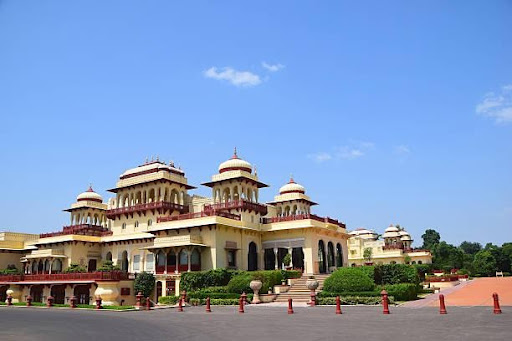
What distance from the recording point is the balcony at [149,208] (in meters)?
44.2

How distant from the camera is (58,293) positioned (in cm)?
3919

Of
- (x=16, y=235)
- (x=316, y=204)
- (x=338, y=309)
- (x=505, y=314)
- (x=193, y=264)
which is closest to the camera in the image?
(x=505, y=314)

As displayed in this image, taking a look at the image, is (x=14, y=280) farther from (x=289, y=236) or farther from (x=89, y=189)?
(x=289, y=236)

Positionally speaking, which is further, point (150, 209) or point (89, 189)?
point (89, 189)

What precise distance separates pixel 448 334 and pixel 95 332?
11501mm

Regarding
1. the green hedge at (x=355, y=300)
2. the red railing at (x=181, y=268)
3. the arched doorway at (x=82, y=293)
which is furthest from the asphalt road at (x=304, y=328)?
the red railing at (x=181, y=268)

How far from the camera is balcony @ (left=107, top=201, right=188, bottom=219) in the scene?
44.2m

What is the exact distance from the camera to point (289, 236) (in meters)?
41.5

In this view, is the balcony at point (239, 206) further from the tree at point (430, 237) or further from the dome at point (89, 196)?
the tree at point (430, 237)

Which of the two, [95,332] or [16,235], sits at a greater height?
[16,235]

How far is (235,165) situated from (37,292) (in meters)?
20.8

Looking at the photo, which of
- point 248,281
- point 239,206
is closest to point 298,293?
point 248,281

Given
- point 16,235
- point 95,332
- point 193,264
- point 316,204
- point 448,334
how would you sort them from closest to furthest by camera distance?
1. point 448,334
2. point 95,332
3. point 193,264
4. point 316,204
5. point 16,235

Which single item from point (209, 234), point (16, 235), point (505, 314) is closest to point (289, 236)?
point (209, 234)
